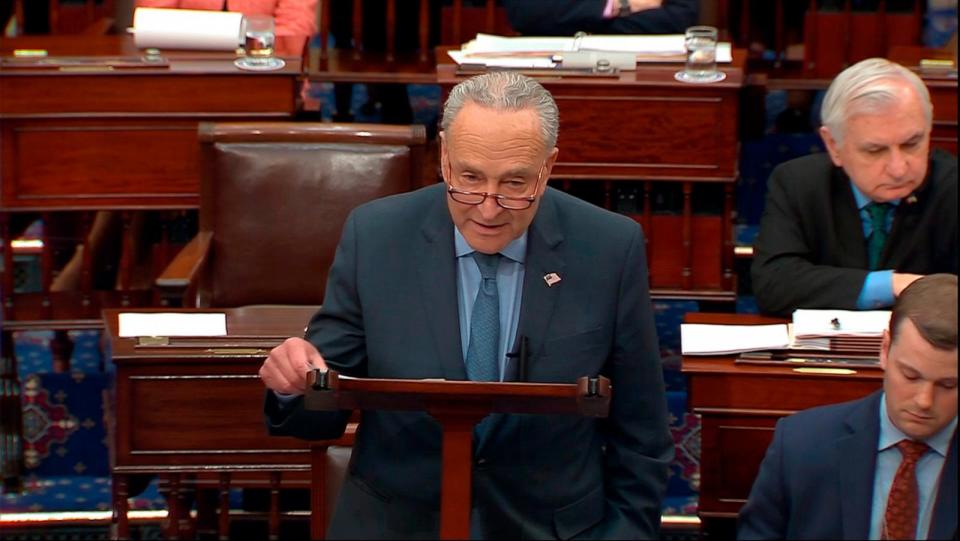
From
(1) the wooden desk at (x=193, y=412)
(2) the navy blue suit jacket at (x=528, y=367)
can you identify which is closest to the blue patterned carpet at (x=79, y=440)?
(1) the wooden desk at (x=193, y=412)

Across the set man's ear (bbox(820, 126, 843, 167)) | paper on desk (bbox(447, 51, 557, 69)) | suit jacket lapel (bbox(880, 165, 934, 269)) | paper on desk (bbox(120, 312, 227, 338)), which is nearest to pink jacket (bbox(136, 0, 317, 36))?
paper on desk (bbox(447, 51, 557, 69))

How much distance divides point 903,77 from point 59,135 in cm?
238

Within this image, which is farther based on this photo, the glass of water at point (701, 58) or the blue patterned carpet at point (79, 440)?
the glass of water at point (701, 58)

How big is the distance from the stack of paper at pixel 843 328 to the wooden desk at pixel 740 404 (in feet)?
0.35

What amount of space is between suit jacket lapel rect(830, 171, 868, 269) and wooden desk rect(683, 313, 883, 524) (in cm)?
47

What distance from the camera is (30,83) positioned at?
4.79m

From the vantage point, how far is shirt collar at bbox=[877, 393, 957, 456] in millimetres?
2662

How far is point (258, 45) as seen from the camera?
4973 mm

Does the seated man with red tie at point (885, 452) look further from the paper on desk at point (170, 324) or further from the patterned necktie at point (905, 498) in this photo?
the paper on desk at point (170, 324)

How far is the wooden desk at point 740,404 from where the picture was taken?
11.5ft

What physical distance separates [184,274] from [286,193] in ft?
1.22

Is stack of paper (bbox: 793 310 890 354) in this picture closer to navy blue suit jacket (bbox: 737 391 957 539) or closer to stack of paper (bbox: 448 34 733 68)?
navy blue suit jacket (bbox: 737 391 957 539)

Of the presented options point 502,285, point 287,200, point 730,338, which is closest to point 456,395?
point 502,285

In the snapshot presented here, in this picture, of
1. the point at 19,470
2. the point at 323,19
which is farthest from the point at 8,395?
the point at 323,19
